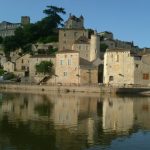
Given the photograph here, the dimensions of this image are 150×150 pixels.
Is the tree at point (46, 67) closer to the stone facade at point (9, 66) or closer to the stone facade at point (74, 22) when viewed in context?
the stone facade at point (9, 66)

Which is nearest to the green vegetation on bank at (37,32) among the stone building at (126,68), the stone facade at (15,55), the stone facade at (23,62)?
the stone facade at (15,55)

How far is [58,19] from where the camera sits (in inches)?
4104

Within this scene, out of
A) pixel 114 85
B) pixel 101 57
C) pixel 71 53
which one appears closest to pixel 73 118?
pixel 114 85

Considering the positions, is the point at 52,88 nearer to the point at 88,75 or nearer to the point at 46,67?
the point at 88,75

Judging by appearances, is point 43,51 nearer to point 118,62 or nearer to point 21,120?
point 118,62

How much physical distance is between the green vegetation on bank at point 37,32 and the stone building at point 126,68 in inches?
1263

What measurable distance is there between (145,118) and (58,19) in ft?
244

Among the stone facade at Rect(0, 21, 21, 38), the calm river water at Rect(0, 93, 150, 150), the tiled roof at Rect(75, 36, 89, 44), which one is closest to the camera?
the calm river water at Rect(0, 93, 150, 150)

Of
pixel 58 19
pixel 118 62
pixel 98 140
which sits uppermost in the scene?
pixel 58 19

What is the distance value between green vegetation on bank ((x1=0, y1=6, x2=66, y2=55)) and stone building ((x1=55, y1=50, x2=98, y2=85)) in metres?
23.9

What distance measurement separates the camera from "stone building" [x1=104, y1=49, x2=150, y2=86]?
227ft

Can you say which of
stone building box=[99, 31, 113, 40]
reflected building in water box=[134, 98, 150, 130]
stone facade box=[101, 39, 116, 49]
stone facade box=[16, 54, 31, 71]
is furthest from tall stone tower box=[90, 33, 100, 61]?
reflected building in water box=[134, 98, 150, 130]

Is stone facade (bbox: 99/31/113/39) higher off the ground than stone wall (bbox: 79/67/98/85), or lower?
higher

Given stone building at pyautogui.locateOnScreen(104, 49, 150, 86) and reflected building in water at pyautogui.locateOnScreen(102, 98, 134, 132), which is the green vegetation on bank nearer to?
stone building at pyautogui.locateOnScreen(104, 49, 150, 86)
